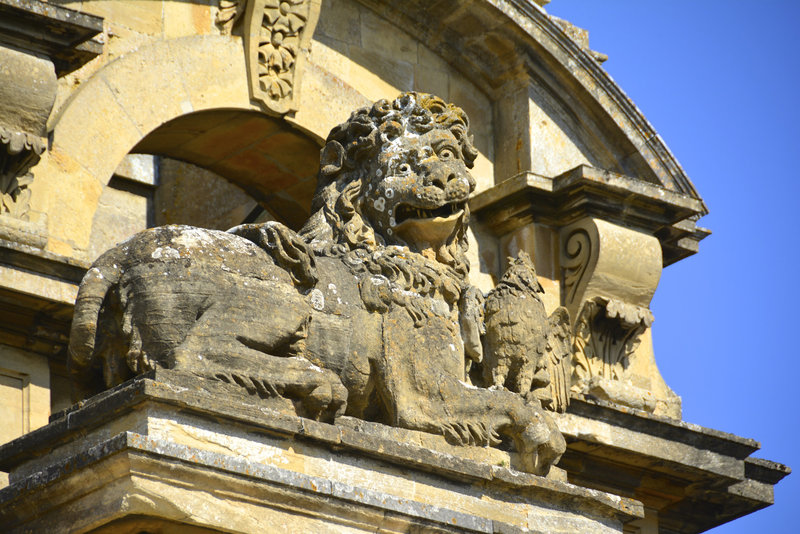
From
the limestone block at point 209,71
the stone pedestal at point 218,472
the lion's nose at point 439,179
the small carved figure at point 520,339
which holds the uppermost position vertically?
the limestone block at point 209,71

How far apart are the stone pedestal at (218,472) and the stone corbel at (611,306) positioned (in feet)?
10.7

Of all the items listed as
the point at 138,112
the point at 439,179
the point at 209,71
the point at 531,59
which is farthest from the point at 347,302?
the point at 531,59

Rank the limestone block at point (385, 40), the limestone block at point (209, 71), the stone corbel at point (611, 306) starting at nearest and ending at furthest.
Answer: the limestone block at point (209, 71) < the stone corbel at point (611, 306) < the limestone block at point (385, 40)

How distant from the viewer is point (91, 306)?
7.62m

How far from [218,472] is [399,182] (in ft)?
6.81

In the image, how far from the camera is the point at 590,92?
11.6 m

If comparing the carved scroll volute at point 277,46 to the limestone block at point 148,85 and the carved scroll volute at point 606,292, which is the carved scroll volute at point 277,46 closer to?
the limestone block at point 148,85

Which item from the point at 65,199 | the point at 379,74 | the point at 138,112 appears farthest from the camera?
the point at 379,74

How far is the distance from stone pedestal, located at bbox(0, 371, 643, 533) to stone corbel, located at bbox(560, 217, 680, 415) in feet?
10.7

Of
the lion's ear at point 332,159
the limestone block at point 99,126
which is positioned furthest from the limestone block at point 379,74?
the lion's ear at point 332,159

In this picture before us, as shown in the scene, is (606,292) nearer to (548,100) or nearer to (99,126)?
(548,100)

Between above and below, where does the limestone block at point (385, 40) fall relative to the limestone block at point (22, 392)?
above

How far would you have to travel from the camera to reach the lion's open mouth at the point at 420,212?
8.64 metres

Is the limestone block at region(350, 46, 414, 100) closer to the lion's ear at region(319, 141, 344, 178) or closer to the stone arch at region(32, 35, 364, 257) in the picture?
the stone arch at region(32, 35, 364, 257)
